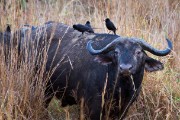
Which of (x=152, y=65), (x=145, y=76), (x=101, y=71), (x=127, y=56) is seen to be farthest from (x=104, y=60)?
(x=145, y=76)

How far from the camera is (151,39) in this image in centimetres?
657

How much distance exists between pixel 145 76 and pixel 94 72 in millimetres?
1167

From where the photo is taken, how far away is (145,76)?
564 cm

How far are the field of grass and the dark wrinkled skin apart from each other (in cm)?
26

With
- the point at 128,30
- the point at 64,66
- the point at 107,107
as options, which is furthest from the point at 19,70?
the point at 128,30

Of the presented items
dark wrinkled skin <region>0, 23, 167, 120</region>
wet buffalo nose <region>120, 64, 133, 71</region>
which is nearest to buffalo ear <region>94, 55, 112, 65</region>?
dark wrinkled skin <region>0, 23, 167, 120</region>

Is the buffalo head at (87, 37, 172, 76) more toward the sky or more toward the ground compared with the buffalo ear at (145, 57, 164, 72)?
more toward the sky

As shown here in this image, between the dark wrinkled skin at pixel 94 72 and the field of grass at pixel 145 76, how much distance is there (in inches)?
10.2

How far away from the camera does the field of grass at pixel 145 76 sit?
14.8 feet

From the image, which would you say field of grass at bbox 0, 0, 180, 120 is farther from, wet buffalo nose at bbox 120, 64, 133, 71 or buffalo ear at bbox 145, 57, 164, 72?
wet buffalo nose at bbox 120, 64, 133, 71

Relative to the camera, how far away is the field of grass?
450 cm

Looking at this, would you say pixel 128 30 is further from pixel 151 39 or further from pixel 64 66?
pixel 64 66

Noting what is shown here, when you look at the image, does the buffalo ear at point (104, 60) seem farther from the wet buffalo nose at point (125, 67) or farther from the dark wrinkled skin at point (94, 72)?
the wet buffalo nose at point (125, 67)

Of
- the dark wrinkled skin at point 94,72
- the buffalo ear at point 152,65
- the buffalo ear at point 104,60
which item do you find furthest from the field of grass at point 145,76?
the buffalo ear at point 104,60
